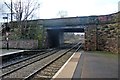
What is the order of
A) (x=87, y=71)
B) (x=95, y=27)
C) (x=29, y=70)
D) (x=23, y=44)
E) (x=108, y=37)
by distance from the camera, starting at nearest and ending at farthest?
(x=87, y=71), (x=29, y=70), (x=108, y=37), (x=95, y=27), (x=23, y=44)

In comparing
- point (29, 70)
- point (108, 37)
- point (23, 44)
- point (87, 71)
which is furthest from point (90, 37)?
point (87, 71)

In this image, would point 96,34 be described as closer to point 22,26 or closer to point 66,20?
point 66,20

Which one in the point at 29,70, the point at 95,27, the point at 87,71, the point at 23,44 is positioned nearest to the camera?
the point at 87,71

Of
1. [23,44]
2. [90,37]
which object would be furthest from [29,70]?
[23,44]

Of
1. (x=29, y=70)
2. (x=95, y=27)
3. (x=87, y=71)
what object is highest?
(x=95, y=27)

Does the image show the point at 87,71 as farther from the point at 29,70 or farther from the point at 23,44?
the point at 23,44

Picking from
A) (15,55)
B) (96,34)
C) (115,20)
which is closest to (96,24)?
(96,34)

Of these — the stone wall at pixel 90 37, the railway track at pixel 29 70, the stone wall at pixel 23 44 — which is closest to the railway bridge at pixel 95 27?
the stone wall at pixel 90 37

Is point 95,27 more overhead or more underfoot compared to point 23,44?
more overhead

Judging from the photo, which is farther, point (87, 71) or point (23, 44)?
point (23, 44)

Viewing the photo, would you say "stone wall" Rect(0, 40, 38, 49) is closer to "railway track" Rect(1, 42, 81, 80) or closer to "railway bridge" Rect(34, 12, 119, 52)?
"railway bridge" Rect(34, 12, 119, 52)

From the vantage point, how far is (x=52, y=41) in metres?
44.6

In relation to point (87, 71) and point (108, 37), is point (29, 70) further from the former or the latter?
point (108, 37)

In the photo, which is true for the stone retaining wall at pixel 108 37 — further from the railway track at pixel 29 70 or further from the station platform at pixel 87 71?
the station platform at pixel 87 71
